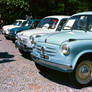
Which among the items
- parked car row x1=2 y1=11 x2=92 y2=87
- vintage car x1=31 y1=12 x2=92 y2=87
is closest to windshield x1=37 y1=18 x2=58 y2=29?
parked car row x1=2 y1=11 x2=92 y2=87

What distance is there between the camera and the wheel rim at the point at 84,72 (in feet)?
17.8

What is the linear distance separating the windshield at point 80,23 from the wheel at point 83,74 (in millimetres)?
1255

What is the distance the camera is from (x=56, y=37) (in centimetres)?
581

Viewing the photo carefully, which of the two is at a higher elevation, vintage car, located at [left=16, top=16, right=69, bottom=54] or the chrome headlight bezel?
the chrome headlight bezel

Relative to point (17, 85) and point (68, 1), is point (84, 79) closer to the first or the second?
point (17, 85)

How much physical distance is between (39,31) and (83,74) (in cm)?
387

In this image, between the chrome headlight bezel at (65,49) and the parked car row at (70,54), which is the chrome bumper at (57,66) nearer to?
the parked car row at (70,54)

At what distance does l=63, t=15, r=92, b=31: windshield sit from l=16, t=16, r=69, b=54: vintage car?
1.68 meters

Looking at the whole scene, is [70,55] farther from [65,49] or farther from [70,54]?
[65,49]

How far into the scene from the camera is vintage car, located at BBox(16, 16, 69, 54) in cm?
847

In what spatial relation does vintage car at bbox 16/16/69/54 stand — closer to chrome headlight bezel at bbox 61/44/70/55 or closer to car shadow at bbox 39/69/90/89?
car shadow at bbox 39/69/90/89

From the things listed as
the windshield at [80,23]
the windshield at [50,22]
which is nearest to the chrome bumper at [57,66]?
the windshield at [80,23]

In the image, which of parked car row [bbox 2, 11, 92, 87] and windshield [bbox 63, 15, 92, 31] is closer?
parked car row [bbox 2, 11, 92, 87]

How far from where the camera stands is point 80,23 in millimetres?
6762
